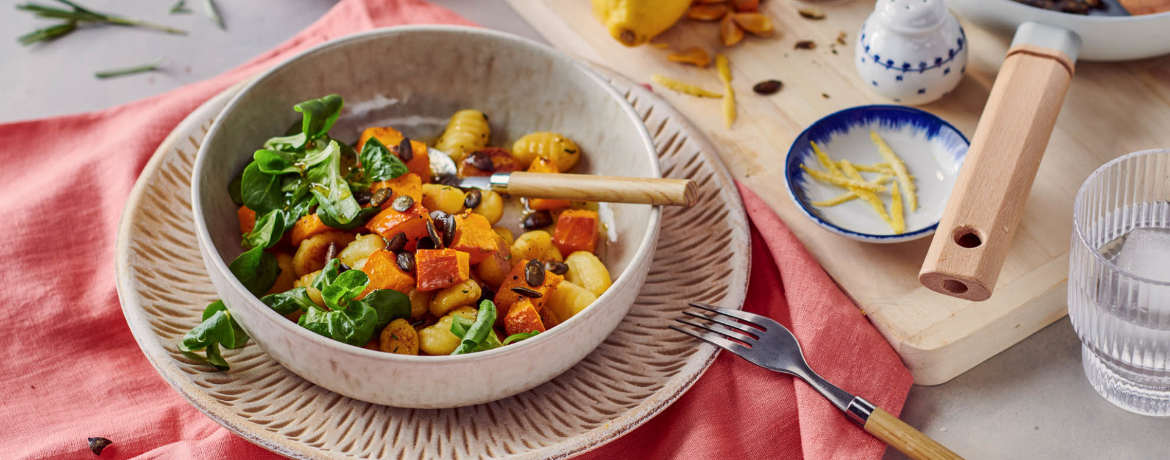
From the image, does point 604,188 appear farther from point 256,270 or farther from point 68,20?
point 68,20

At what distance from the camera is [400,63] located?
2.06 m

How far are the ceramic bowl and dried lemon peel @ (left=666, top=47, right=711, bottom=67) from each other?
39cm

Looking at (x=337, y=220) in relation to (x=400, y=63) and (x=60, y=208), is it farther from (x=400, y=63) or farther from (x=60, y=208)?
(x=60, y=208)

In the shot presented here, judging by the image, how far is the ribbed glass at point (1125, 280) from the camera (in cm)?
144

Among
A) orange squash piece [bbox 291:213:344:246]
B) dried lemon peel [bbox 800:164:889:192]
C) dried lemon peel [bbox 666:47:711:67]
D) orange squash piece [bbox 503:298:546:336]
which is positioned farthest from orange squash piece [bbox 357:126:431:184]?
dried lemon peel [bbox 800:164:889:192]

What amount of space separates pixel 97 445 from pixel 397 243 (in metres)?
0.64

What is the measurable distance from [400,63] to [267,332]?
0.78 meters

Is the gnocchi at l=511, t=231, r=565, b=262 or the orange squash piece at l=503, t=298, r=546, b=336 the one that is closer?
the orange squash piece at l=503, t=298, r=546, b=336

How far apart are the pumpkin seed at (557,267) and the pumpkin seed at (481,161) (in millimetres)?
316

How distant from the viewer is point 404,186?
1.75 meters

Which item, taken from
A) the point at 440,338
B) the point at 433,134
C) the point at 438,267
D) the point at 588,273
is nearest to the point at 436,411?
the point at 440,338

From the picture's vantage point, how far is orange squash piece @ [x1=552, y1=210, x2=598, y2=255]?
71.3 inches

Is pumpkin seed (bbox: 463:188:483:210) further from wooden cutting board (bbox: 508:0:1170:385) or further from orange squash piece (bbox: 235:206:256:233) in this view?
wooden cutting board (bbox: 508:0:1170:385)

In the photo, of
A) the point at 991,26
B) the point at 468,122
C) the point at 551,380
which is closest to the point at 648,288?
the point at 551,380
